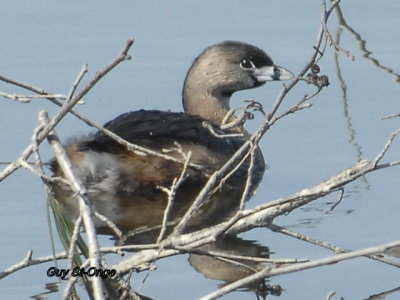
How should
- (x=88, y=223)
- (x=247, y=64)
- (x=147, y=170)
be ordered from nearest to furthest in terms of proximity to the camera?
(x=88, y=223), (x=147, y=170), (x=247, y=64)

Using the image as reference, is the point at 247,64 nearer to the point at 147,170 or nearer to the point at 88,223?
the point at 147,170

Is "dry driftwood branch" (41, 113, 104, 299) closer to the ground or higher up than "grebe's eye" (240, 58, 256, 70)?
closer to the ground

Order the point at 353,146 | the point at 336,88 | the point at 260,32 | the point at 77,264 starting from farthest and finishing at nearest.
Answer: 1. the point at 260,32
2. the point at 336,88
3. the point at 353,146
4. the point at 77,264

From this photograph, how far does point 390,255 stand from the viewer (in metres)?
7.29

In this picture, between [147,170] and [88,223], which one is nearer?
[88,223]

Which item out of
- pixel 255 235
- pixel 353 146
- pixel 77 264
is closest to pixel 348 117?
pixel 353 146

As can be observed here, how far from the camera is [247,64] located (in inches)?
434

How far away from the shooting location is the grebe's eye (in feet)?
36.0

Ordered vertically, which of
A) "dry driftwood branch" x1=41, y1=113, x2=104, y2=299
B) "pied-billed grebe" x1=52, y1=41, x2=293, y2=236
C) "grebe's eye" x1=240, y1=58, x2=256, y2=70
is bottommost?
"dry driftwood branch" x1=41, y1=113, x2=104, y2=299

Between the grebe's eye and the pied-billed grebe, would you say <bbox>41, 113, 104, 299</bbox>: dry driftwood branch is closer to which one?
the pied-billed grebe

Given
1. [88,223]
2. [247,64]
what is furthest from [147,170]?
[88,223]

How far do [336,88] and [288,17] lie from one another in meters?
1.35

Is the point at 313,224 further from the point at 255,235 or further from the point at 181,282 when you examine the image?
the point at 181,282

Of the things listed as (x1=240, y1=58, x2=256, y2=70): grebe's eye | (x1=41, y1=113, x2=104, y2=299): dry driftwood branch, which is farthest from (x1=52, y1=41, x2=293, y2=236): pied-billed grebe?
(x1=41, y1=113, x2=104, y2=299): dry driftwood branch
